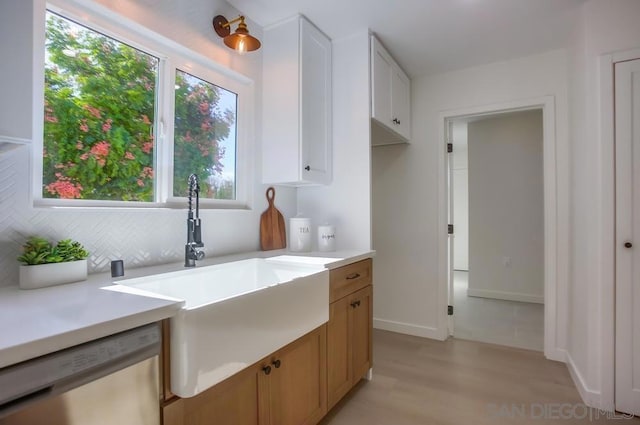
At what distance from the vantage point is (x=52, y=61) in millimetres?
1348

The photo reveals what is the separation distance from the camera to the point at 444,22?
2232 mm

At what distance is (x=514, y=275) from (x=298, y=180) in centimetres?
358

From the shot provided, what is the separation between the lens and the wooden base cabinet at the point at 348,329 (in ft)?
5.89

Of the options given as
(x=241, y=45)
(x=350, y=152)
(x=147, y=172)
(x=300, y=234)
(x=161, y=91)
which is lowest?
(x=300, y=234)

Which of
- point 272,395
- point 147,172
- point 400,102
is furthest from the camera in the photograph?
point 400,102

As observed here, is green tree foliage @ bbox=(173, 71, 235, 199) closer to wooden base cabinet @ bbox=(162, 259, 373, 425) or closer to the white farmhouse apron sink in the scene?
the white farmhouse apron sink

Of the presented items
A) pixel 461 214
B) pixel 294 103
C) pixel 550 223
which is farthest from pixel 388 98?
pixel 461 214

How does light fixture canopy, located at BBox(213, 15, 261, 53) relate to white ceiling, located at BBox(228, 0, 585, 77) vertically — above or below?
below

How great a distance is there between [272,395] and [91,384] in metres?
0.76

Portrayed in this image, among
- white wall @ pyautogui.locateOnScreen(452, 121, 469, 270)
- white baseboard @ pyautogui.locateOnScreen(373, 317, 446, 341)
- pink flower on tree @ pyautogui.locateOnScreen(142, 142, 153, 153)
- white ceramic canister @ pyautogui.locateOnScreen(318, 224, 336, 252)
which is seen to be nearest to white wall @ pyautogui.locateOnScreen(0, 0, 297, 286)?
pink flower on tree @ pyautogui.locateOnScreen(142, 142, 153, 153)

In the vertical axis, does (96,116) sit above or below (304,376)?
above

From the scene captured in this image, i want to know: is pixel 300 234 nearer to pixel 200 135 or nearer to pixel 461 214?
pixel 200 135

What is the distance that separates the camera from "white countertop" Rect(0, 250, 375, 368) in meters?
0.66

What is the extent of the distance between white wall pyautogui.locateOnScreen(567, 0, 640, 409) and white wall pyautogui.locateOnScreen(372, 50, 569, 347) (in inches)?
22.6
